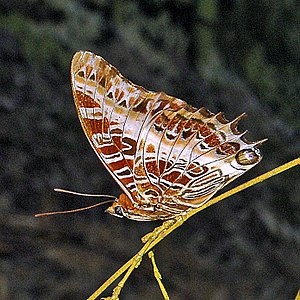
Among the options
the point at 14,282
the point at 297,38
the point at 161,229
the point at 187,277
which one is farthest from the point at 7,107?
the point at 161,229

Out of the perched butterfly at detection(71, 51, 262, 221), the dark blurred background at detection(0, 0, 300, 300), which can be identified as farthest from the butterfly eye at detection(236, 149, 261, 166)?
the dark blurred background at detection(0, 0, 300, 300)

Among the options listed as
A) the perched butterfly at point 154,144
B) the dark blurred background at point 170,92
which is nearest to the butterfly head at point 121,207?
the perched butterfly at point 154,144

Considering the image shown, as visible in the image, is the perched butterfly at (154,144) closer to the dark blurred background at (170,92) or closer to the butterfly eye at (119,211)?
the butterfly eye at (119,211)

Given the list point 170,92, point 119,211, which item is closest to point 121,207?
point 119,211

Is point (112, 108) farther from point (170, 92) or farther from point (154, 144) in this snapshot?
point (170, 92)

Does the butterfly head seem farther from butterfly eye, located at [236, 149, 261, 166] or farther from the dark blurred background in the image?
the dark blurred background

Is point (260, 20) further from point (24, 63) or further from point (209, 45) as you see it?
point (24, 63)
